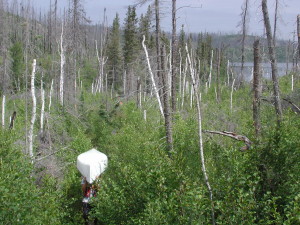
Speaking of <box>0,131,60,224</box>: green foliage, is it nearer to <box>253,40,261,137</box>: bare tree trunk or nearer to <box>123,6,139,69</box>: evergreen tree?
<box>253,40,261,137</box>: bare tree trunk

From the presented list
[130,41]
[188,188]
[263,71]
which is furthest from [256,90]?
[130,41]

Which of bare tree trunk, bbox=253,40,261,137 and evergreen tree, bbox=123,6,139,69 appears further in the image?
evergreen tree, bbox=123,6,139,69

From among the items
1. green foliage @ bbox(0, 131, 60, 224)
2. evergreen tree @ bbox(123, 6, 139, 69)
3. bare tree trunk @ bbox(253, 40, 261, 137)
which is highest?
evergreen tree @ bbox(123, 6, 139, 69)

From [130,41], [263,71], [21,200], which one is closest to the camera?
[21,200]

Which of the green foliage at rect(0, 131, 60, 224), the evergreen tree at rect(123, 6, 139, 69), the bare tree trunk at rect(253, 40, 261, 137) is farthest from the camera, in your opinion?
the evergreen tree at rect(123, 6, 139, 69)

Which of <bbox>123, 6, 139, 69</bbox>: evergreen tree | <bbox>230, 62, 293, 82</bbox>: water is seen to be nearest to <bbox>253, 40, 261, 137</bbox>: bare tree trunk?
<bbox>230, 62, 293, 82</bbox>: water

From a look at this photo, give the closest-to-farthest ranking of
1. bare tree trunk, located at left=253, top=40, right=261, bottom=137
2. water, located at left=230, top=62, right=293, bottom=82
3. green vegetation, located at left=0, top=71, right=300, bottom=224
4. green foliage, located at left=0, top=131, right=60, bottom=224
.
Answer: green vegetation, located at left=0, top=71, right=300, bottom=224 → green foliage, located at left=0, top=131, right=60, bottom=224 → bare tree trunk, located at left=253, top=40, right=261, bottom=137 → water, located at left=230, top=62, right=293, bottom=82

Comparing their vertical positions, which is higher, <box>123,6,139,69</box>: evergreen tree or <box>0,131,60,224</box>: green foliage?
<box>123,6,139,69</box>: evergreen tree

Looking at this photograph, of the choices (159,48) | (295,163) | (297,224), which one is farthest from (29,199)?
(159,48)

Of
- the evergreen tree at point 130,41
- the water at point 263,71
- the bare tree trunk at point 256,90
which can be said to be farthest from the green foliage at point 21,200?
the evergreen tree at point 130,41

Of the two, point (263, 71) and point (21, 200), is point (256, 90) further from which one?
point (21, 200)

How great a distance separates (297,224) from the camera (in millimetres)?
5996

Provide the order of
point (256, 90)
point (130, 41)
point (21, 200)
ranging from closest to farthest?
point (21, 200) → point (256, 90) → point (130, 41)

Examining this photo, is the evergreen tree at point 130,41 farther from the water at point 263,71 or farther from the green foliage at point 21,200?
the green foliage at point 21,200
